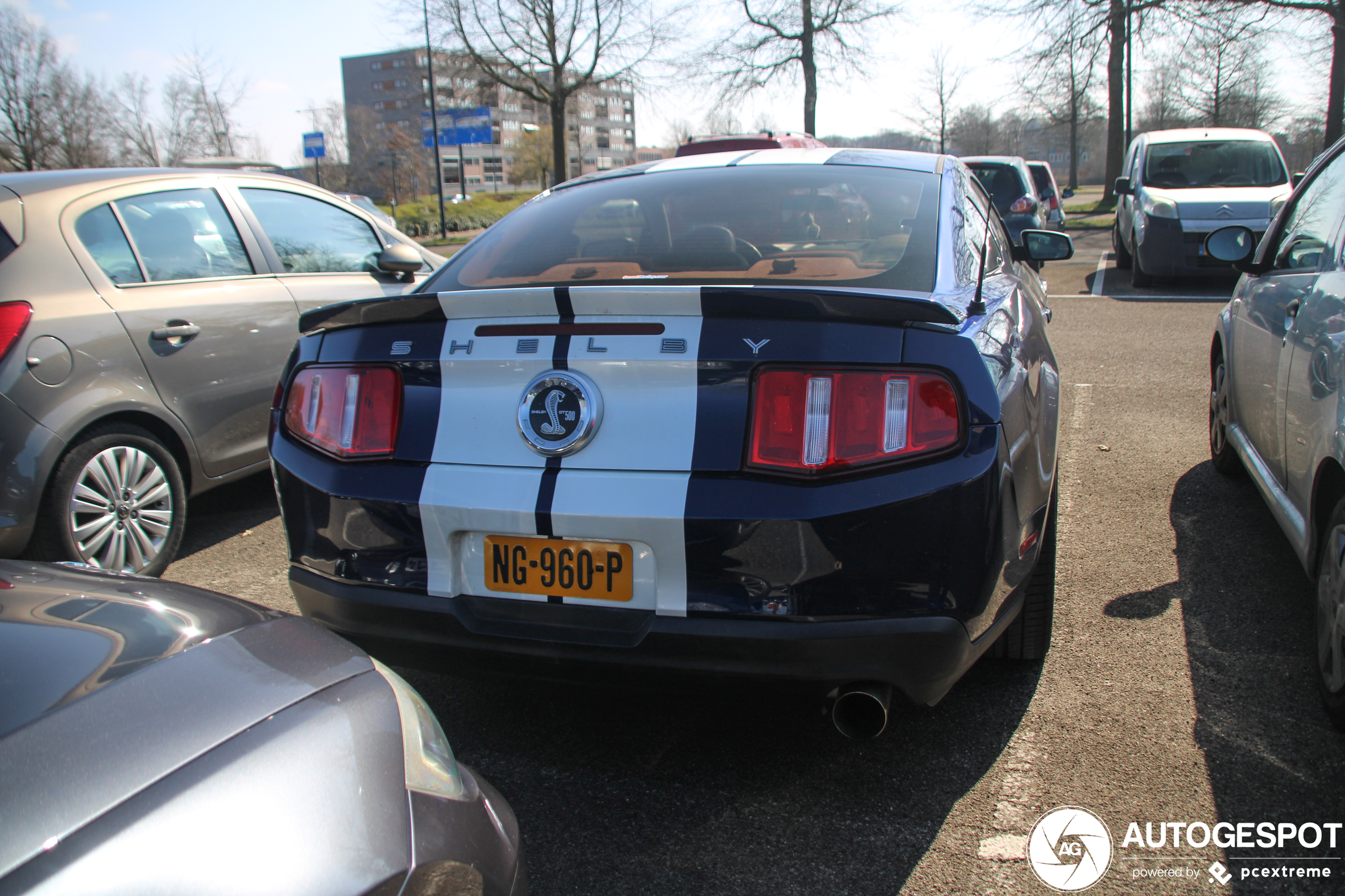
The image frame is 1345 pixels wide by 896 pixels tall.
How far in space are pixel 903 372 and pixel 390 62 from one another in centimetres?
13059

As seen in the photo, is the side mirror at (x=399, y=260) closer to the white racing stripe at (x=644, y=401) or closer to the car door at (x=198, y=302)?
the car door at (x=198, y=302)

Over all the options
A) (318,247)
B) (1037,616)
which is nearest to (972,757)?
(1037,616)

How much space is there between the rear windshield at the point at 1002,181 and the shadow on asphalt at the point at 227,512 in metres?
10.3

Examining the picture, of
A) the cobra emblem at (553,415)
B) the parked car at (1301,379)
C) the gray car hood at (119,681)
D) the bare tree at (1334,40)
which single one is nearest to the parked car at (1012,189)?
the parked car at (1301,379)

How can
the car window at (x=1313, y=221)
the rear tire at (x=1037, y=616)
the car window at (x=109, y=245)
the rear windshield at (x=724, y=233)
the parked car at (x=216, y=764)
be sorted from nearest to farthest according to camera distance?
the parked car at (x=216, y=764)
the rear windshield at (x=724, y=233)
the rear tire at (x=1037, y=616)
the car window at (x=1313, y=221)
the car window at (x=109, y=245)

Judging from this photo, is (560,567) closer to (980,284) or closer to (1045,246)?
(980,284)

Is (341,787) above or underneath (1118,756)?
above

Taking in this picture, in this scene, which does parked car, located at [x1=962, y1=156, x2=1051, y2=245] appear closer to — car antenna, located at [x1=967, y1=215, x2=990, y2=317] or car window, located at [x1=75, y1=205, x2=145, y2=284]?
car antenna, located at [x1=967, y1=215, x2=990, y2=317]

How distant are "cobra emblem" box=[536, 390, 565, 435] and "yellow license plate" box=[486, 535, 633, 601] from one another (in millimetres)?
226

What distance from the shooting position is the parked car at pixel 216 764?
3.35 feet

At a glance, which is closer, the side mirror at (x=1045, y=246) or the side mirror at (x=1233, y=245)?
the side mirror at (x=1233, y=245)

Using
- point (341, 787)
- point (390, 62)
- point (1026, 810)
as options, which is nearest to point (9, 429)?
point (341, 787)

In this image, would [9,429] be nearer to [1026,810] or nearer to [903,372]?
[903,372]

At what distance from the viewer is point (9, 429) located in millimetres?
3223
